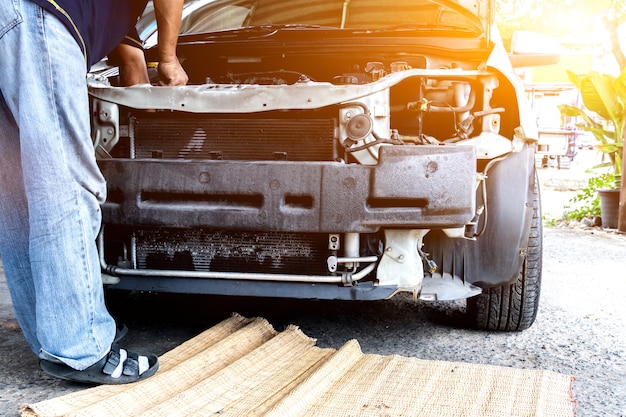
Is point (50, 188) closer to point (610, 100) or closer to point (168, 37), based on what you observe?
point (168, 37)

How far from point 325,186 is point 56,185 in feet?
2.96

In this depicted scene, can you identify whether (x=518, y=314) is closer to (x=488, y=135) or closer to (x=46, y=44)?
(x=488, y=135)

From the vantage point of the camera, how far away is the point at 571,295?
3984 millimetres

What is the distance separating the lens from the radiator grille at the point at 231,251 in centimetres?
255

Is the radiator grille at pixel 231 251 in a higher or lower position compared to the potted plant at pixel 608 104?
lower

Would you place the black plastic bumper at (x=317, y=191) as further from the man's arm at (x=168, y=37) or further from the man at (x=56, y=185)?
the man's arm at (x=168, y=37)

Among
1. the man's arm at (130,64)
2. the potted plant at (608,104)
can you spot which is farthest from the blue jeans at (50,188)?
the potted plant at (608,104)

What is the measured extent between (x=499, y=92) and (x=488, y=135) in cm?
21

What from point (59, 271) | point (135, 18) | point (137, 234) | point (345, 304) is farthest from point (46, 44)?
point (345, 304)

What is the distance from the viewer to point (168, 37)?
2.52m

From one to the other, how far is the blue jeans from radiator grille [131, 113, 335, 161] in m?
0.44

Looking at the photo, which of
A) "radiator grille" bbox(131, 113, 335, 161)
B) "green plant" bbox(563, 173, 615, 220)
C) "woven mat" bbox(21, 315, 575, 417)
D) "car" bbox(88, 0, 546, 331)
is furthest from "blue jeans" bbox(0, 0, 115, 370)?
"green plant" bbox(563, 173, 615, 220)

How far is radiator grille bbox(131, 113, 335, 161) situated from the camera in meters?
2.54

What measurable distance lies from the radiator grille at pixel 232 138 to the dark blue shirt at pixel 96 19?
41 cm
